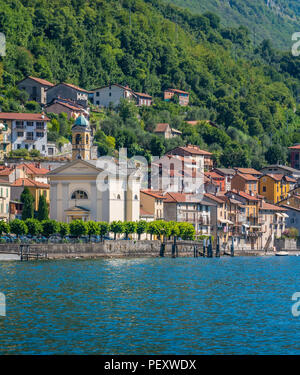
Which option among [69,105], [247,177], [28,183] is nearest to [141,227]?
[28,183]

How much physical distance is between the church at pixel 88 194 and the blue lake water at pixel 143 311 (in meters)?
29.3

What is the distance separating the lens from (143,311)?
51438 mm

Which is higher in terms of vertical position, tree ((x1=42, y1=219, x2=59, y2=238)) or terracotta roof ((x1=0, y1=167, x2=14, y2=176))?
terracotta roof ((x1=0, y1=167, x2=14, y2=176))

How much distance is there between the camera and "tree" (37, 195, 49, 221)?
109 meters

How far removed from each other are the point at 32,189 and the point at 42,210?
26.6 feet

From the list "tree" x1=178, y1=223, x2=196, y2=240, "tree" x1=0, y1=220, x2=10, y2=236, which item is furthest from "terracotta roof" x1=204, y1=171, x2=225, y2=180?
"tree" x1=0, y1=220, x2=10, y2=236

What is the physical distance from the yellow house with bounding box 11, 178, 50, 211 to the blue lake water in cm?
3236

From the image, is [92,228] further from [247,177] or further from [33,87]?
[33,87]

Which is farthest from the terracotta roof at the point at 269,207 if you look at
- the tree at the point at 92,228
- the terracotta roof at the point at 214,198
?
the tree at the point at 92,228

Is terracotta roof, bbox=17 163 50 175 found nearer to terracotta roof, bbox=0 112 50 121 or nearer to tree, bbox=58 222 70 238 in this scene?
terracotta roof, bbox=0 112 50 121

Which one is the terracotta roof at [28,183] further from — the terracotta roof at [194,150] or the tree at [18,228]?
the terracotta roof at [194,150]
